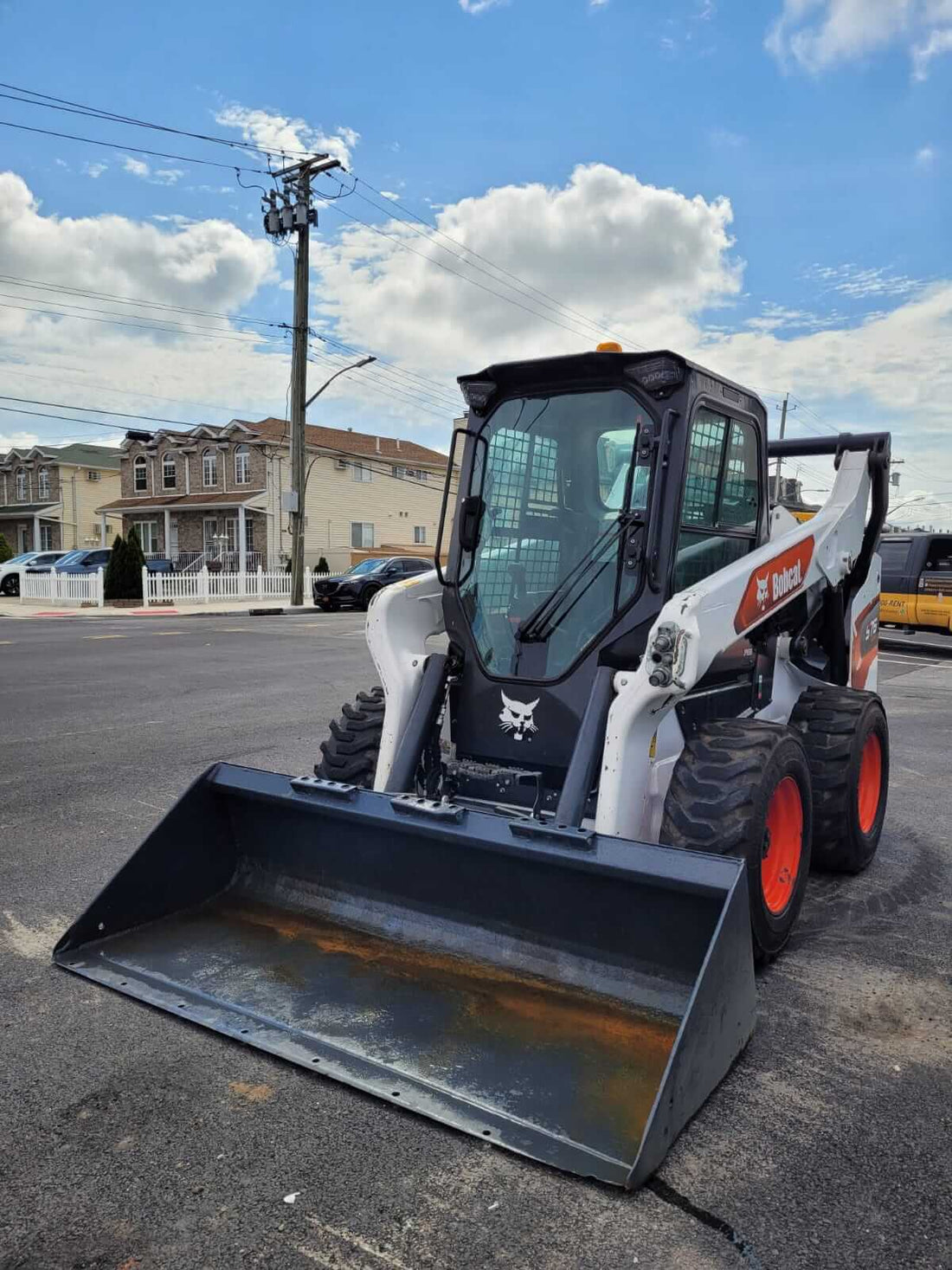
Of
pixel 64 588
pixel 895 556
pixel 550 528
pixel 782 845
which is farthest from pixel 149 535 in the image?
pixel 782 845

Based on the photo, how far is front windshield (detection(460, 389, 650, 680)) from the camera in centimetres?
420

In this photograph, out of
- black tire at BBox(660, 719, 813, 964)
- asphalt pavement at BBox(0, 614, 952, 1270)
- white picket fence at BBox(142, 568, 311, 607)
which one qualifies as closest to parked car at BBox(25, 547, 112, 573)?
white picket fence at BBox(142, 568, 311, 607)

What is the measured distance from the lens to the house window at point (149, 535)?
45.2m

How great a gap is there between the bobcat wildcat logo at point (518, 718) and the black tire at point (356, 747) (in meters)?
0.68

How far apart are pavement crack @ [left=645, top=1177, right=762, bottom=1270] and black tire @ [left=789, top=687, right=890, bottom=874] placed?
8.72 ft

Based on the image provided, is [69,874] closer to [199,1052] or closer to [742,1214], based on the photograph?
[199,1052]

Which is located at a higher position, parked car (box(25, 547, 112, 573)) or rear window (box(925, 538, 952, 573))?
rear window (box(925, 538, 952, 573))

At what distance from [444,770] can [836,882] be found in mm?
2168

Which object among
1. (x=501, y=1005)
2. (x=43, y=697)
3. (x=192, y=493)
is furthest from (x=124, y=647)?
(x=192, y=493)

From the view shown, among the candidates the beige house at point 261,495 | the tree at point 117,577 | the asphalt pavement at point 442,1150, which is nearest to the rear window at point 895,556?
the asphalt pavement at point 442,1150

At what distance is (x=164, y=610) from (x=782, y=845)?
2490 cm

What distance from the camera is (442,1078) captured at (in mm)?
3035

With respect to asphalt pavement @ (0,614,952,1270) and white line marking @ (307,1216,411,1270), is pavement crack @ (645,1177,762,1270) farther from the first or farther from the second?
white line marking @ (307,1216,411,1270)

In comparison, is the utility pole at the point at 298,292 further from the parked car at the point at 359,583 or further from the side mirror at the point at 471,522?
the side mirror at the point at 471,522
